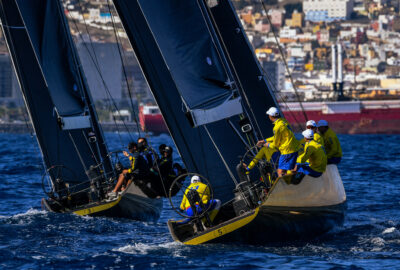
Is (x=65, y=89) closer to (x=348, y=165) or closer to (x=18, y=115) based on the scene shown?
(x=348, y=165)

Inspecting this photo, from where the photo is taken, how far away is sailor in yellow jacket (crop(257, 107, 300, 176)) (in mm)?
10609

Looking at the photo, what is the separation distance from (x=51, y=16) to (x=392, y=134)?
4958 cm

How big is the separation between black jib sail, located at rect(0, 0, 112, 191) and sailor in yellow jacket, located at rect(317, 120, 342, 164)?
4.35 meters

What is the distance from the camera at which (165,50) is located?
10.9 metres

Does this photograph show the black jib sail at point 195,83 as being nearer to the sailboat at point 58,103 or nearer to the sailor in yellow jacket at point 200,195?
the sailor in yellow jacket at point 200,195

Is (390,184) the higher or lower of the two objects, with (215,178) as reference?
lower

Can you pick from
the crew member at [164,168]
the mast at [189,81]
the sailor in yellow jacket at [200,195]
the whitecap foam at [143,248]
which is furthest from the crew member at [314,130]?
the crew member at [164,168]

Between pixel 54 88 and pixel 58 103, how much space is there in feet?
0.88

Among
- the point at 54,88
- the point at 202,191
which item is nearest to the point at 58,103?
the point at 54,88

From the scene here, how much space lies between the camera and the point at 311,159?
10742mm

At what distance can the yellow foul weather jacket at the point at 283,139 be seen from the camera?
34.7ft

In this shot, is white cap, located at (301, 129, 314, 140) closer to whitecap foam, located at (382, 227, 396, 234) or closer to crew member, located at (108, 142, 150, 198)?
whitecap foam, located at (382, 227, 396, 234)

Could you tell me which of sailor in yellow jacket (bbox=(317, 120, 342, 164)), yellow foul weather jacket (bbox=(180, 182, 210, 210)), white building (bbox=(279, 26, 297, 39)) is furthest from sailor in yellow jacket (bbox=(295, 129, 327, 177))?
white building (bbox=(279, 26, 297, 39))

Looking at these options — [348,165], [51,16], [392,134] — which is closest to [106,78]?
[392,134]
